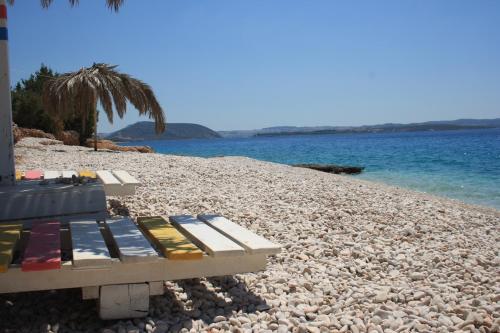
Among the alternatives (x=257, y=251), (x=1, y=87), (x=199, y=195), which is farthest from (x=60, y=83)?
(x=257, y=251)

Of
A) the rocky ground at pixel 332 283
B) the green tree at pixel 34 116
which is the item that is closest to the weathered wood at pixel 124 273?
the rocky ground at pixel 332 283

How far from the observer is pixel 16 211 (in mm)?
4391

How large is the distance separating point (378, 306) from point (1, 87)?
164 inches

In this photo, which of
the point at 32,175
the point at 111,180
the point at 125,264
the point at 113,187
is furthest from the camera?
the point at 32,175

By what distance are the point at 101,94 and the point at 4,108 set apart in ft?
47.3

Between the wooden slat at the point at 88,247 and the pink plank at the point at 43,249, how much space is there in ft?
0.36

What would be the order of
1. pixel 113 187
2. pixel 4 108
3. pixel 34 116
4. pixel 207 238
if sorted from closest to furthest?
pixel 207 238 → pixel 4 108 → pixel 113 187 → pixel 34 116

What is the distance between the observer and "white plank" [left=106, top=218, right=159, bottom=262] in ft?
9.30

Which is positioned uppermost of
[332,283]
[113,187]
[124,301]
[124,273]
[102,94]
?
[102,94]

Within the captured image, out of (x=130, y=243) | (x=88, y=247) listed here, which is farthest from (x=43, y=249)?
(x=130, y=243)

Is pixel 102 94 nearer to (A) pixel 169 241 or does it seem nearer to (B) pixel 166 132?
(A) pixel 169 241

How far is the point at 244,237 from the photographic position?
3.41 m

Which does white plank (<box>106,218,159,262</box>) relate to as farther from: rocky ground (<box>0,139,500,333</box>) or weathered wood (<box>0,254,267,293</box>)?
rocky ground (<box>0,139,500,333</box>)

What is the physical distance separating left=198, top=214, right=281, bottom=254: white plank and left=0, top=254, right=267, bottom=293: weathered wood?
2.6 inches
